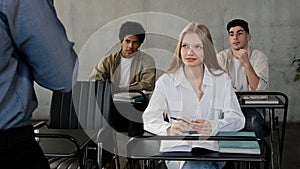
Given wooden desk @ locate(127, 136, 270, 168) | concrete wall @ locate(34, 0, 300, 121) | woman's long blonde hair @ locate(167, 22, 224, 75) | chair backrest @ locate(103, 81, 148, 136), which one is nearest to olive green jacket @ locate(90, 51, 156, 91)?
chair backrest @ locate(103, 81, 148, 136)

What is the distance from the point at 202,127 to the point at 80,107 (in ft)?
3.66

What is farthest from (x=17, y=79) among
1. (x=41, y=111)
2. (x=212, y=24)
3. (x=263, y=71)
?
(x=41, y=111)

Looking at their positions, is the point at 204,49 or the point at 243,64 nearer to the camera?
the point at 204,49

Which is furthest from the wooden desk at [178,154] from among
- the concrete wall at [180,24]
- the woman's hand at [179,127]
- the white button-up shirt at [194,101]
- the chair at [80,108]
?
the concrete wall at [180,24]

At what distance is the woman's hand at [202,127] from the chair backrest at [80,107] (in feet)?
3.07

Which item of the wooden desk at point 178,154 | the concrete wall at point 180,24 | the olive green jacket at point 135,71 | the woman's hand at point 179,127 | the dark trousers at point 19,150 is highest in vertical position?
the concrete wall at point 180,24

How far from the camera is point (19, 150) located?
98 centimetres

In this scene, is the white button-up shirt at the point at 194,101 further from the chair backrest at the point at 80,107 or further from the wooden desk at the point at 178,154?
the chair backrest at the point at 80,107

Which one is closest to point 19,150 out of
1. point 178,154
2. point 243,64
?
point 178,154

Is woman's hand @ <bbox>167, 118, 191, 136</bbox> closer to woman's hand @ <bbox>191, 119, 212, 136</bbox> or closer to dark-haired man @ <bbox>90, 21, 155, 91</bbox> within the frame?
woman's hand @ <bbox>191, 119, 212, 136</bbox>

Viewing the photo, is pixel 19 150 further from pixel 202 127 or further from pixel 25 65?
pixel 202 127

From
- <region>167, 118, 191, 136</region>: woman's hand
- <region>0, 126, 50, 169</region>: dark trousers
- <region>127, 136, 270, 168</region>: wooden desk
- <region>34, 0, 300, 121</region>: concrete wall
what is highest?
<region>34, 0, 300, 121</region>: concrete wall

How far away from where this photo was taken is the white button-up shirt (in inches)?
83.4

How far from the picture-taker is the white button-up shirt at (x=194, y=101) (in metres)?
2.12
